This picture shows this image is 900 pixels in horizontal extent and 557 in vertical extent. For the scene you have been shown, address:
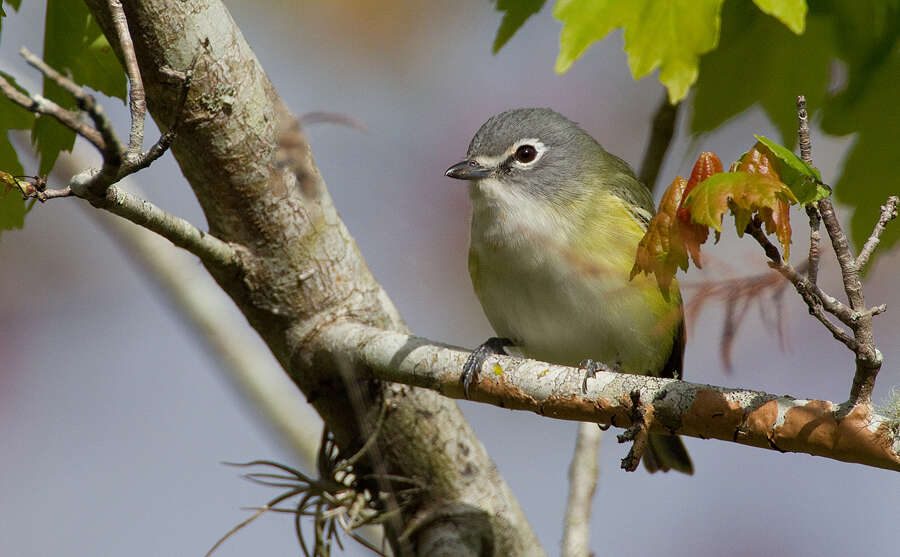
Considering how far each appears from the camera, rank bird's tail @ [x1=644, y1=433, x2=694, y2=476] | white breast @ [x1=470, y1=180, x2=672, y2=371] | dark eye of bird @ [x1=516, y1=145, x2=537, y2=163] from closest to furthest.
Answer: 1. white breast @ [x1=470, y1=180, x2=672, y2=371]
2. dark eye of bird @ [x1=516, y1=145, x2=537, y2=163]
3. bird's tail @ [x1=644, y1=433, x2=694, y2=476]

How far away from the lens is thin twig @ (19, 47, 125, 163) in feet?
4.71

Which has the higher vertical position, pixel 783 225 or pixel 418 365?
pixel 418 365

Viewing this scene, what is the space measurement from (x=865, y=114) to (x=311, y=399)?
208 centimetres

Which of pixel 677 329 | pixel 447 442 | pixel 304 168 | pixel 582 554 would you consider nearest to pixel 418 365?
pixel 447 442

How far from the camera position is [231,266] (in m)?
3.04

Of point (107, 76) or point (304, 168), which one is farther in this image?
point (304, 168)

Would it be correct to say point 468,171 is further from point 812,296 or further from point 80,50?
point 812,296

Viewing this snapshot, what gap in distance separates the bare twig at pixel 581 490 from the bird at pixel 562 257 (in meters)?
0.33

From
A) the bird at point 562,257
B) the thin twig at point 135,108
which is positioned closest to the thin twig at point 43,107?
the thin twig at point 135,108

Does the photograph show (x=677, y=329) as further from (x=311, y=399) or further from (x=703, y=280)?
(x=703, y=280)

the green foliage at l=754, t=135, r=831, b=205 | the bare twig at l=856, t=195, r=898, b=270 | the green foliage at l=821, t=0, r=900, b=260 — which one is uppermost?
the green foliage at l=821, t=0, r=900, b=260

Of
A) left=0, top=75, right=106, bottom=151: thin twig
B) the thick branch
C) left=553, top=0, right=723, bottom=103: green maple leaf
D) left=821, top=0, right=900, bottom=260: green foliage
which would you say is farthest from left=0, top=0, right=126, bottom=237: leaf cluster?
left=821, top=0, right=900, bottom=260: green foliage

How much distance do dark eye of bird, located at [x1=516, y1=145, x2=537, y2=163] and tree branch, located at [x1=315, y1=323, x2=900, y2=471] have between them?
53.4 inches

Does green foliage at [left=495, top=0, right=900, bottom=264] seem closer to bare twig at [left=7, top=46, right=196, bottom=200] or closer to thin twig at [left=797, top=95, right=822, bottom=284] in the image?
thin twig at [left=797, top=95, right=822, bottom=284]
